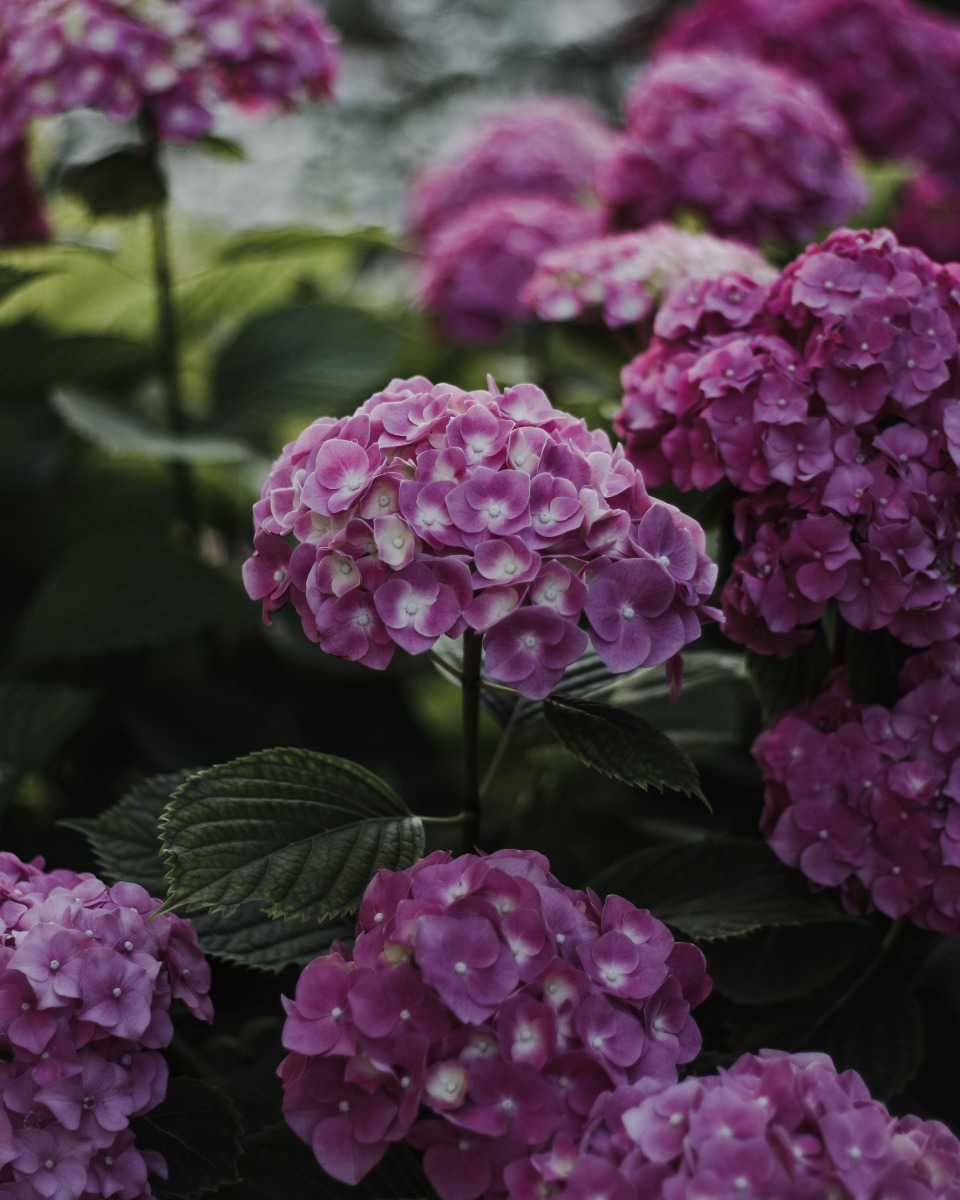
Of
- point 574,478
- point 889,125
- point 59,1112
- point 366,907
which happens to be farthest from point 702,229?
point 59,1112

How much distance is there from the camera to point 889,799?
2.59ft

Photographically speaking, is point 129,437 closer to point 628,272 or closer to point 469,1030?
point 628,272

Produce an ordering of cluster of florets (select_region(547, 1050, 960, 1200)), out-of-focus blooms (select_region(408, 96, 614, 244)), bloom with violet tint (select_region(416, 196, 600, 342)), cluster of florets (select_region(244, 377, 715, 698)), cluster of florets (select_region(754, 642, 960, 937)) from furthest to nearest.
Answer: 1. out-of-focus blooms (select_region(408, 96, 614, 244))
2. bloom with violet tint (select_region(416, 196, 600, 342))
3. cluster of florets (select_region(754, 642, 960, 937))
4. cluster of florets (select_region(244, 377, 715, 698))
5. cluster of florets (select_region(547, 1050, 960, 1200))

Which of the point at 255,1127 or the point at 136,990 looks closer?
the point at 136,990

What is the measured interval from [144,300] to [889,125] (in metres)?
0.99

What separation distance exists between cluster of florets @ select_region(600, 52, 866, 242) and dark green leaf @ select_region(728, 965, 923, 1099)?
82 centimetres

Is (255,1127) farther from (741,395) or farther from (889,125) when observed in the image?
(889,125)

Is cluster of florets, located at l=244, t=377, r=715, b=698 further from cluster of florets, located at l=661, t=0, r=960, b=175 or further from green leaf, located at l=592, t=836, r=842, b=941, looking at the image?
cluster of florets, located at l=661, t=0, r=960, b=175

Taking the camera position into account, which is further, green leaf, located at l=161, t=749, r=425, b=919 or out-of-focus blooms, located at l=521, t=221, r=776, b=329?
out-of-focus blooms, located at l=521, t=221, r=776, b=329

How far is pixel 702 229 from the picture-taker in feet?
4.71

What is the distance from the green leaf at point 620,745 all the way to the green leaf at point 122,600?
55cm

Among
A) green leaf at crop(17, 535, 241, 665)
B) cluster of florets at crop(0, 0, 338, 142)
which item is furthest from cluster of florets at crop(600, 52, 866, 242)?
green leaf at crop(17, 535, 241, 665)

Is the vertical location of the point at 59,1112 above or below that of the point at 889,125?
below

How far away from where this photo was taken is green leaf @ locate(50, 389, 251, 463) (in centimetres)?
120
